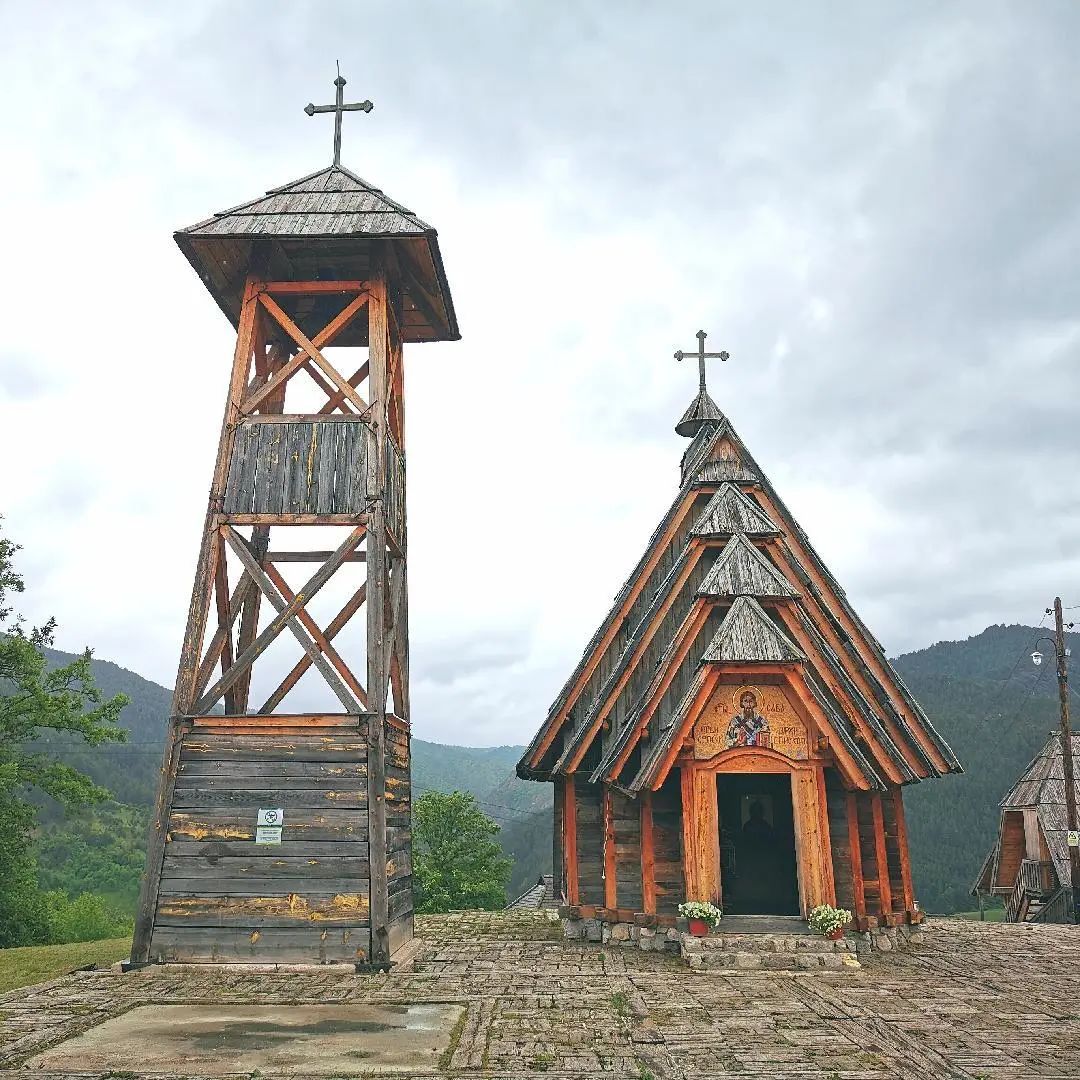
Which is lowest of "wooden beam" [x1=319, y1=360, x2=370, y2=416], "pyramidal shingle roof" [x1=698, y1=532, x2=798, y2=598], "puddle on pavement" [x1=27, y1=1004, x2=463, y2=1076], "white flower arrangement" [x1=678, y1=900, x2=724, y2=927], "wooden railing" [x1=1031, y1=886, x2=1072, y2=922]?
"wooden railing" [x1=1031, y1=886, x2=1072, y2=922]

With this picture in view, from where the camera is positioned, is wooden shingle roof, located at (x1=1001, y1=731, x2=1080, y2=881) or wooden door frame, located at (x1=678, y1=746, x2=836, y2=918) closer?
wooden door frame, located at (x1=678, y1=746, x2=836, y2=918)

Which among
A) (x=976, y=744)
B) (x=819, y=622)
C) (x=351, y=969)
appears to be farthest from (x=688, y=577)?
(x=976, y=744)

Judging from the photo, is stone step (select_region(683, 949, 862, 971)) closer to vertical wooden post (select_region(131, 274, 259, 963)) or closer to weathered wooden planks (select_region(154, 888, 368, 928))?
weathered wooden planks (select_region(154, 888, 368, 928))

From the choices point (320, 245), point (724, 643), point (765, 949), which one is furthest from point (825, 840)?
point (320, 245)

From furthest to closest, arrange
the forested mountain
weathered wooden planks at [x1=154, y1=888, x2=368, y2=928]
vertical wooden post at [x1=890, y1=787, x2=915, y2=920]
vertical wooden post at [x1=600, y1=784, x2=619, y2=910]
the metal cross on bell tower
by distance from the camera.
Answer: the forested mountain < the metal cross on bell tower < vertical wooden post at [x1=890, y1=787, x2=915, y2=920] < vertical wooden post at [x1=600, y1=784, x2=619, y2=910] < weathered wooden planks at [x1=154, y1=888, x2=368, y2=928]

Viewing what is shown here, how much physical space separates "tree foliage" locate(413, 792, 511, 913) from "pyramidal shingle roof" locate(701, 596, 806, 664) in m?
29.1

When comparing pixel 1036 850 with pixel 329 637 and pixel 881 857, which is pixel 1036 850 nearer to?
pixel 881 857

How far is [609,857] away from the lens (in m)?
14.7

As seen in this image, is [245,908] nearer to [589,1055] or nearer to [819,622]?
[589,1055]

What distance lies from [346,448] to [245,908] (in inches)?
261

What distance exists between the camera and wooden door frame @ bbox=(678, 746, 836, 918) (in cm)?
1309

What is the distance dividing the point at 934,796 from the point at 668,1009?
57244mm

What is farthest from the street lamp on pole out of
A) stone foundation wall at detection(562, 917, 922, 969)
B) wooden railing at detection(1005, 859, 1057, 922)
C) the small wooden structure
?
stone foundation wall at detection(562, 917, 922, 969)

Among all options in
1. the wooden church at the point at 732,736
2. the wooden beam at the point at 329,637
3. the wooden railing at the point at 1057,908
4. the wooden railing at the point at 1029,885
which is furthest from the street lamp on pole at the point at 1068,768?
the wooden beam at the point at 329,637
